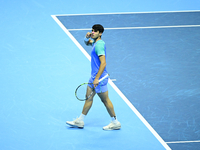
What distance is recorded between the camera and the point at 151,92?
9.02m

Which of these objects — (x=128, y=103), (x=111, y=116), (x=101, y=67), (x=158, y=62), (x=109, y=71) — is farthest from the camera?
(x=158, y=62)

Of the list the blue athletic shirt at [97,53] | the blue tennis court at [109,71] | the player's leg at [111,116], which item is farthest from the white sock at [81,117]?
the blue athletic shirt at [97,53]

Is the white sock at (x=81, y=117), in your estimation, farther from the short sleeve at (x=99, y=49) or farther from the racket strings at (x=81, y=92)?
the short sleeve at (x=99, y=49)

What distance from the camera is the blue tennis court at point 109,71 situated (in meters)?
7.30

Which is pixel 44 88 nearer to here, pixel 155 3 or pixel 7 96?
pixel 7 96

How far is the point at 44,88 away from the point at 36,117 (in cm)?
127

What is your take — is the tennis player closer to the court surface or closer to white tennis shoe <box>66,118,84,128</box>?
white tennis shoe <box>66,118,84,128</box>

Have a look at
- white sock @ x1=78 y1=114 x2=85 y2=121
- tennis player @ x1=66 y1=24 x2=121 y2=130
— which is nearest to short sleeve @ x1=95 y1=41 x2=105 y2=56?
tennis player @ x1=66 y1=24 x2=121 y2=130

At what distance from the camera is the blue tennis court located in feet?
24.0

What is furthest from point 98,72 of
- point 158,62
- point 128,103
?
point 158,62

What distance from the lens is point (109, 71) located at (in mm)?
9992

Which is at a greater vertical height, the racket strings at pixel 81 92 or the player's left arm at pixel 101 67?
the player's left arm at pixel 101 67

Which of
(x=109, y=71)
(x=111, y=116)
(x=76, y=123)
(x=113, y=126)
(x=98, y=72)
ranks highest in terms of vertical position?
A: (x=98, y=72)

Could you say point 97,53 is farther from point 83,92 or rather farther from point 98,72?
point 83,92
